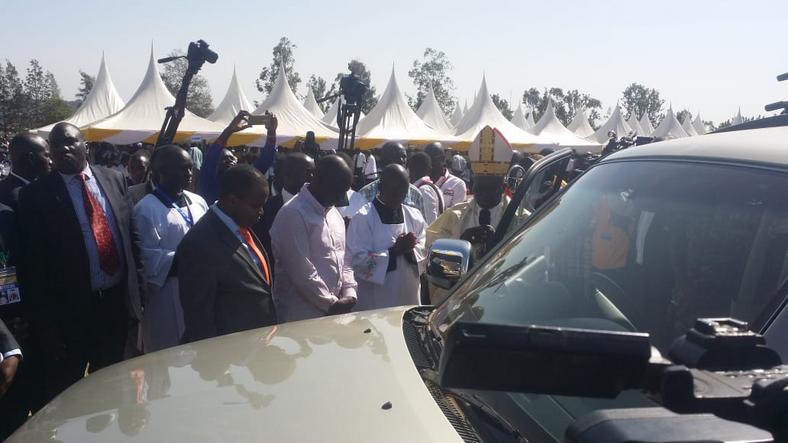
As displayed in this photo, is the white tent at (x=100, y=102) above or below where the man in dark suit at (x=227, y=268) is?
above

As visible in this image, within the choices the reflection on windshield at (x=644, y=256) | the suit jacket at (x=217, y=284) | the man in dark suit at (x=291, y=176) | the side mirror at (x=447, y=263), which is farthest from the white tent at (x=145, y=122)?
the reflection on windshield at (x=644, y=256)

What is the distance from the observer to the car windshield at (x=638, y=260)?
1662mm

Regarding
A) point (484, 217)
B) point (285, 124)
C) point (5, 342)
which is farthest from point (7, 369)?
point (285, 124)

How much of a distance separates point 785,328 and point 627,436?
0.75m

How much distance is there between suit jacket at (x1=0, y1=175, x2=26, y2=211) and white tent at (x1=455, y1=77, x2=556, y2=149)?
72.0ft

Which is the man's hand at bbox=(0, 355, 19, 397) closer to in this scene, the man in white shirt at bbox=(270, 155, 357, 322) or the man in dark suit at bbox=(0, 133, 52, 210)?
the man in white shirt at bbox=(270, 155, 357, 322)

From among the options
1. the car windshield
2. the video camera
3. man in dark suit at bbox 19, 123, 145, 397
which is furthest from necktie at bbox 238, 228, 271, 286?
the video camera

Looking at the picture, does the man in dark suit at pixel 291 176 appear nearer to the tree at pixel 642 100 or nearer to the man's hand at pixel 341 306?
the man's hand at pixel 341 306

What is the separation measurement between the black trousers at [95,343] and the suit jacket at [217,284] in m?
0.98

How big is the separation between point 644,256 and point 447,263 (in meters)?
0.97

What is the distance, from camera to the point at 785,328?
1404mm

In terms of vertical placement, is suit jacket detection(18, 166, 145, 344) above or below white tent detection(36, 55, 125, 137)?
below

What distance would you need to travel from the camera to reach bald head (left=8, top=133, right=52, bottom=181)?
4863mm

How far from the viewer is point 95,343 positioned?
4.18 metres
